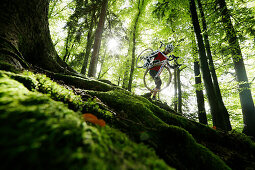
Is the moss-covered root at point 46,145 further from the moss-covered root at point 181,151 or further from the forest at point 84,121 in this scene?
the moss-covered root at point 181,151

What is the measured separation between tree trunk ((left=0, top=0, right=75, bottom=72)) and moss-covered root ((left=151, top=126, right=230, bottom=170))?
2709 mm

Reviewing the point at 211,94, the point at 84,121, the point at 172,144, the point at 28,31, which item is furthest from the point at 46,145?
the point at 211,94

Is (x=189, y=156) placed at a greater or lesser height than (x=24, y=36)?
lesser

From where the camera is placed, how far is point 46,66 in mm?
3248

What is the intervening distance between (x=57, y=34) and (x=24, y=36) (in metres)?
20.5

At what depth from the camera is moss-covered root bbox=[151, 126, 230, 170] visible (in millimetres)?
1413

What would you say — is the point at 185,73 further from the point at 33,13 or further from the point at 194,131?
the point at 33,13

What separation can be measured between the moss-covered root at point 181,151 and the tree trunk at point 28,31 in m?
2.71

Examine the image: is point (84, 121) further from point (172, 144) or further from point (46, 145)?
point (172, 144)

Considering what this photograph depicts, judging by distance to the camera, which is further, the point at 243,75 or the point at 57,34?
the point at 57,34

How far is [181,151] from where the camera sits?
5.10 ft

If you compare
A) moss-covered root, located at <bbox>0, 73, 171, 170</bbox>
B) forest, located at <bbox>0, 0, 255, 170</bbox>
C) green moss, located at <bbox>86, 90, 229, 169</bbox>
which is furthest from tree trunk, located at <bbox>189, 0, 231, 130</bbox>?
moss-covered root, located at <bbox>0, 73, 171, 170</bbox>

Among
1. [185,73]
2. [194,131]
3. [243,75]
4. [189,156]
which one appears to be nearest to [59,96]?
[189,156]

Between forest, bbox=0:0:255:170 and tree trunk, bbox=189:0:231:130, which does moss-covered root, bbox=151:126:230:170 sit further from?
tree trunk, bbox=189:0:231:130
